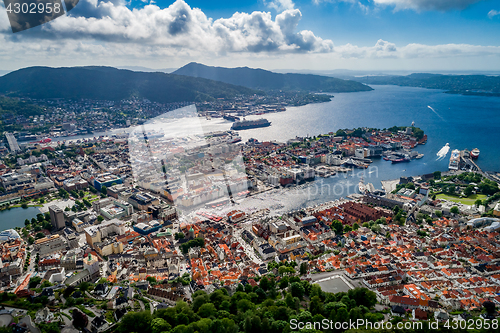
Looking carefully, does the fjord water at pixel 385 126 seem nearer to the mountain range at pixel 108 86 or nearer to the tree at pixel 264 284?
the tree at pixel 264 284

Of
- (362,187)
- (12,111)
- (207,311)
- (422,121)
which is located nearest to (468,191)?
(362,187)

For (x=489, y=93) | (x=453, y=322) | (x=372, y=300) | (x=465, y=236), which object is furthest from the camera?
(x=489, y=93)

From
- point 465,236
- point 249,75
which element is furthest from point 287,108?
point 465,236

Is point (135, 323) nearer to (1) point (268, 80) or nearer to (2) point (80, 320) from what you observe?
(2) point (80, 320)

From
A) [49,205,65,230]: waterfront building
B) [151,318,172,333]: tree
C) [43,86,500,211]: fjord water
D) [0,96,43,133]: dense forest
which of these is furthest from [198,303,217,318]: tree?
[0,96,43,133]: dense forest

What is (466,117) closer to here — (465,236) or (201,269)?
(465,236)

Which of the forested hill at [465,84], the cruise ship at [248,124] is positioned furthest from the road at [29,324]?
the forested hill at [465,84]
